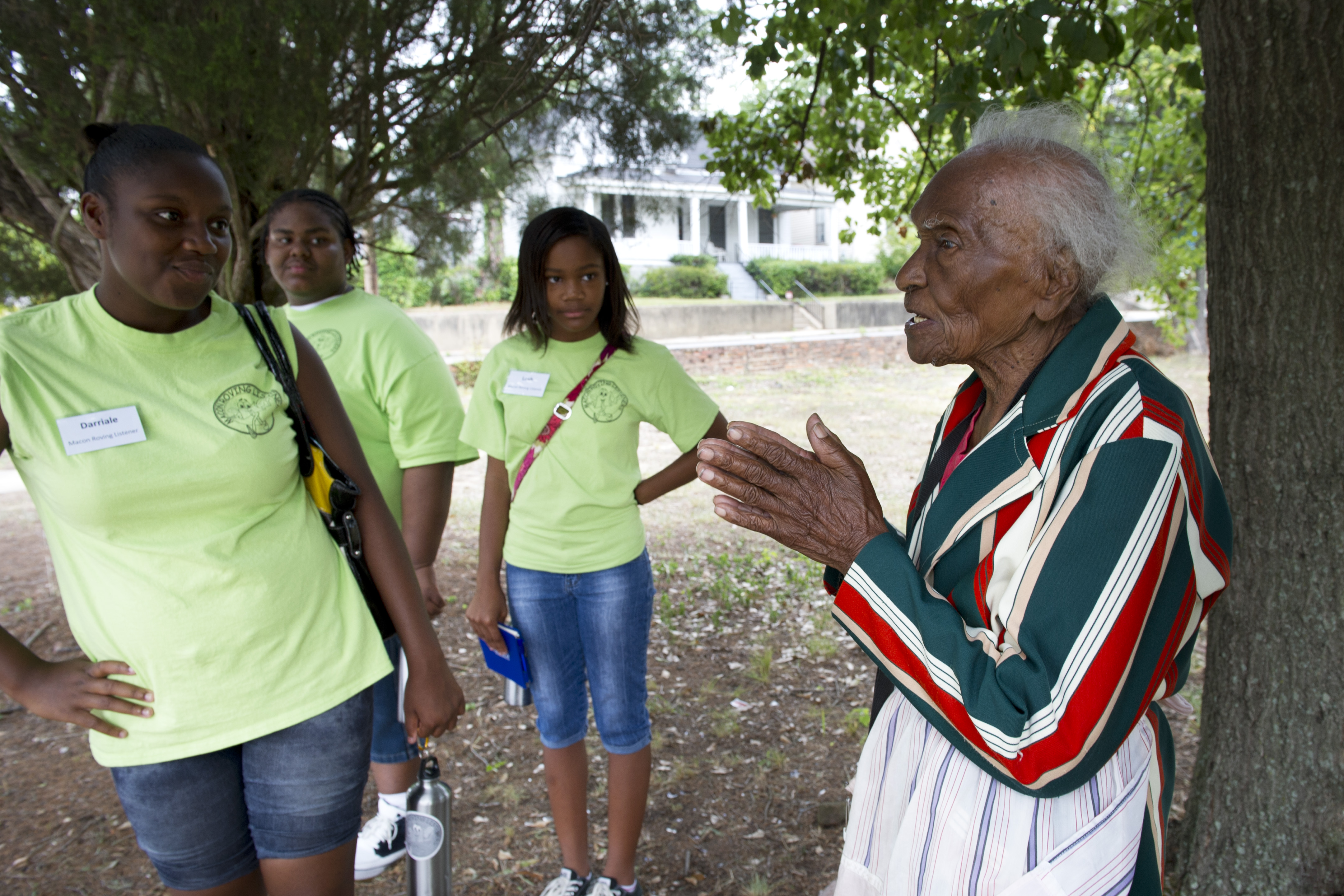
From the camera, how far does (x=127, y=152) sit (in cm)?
168

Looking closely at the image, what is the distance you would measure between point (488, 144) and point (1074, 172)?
460 cm

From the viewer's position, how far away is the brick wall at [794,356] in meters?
16.0

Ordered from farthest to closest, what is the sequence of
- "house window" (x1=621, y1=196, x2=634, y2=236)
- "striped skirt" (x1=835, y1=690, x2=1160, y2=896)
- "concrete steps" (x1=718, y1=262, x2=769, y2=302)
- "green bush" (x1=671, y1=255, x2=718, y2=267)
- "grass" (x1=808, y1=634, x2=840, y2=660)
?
1. "concrete steps" (x1=718, y1=262, x2=769, y2=302)
2. "green bush" (x1=671, y1=255, x2=718, y2=267)
3. "house window" (x1=621, y1=196, x2=634, y2=236)
4. "grass" (x1=808, y1=634, x2=840, y2=660)
5. "striped skirt" (x1=835, y1=690, x2=1160, y2=896)

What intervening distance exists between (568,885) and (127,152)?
2.31 m

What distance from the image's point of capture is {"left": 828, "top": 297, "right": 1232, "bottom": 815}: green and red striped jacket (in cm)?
112

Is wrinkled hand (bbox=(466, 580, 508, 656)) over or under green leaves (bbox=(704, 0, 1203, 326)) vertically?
under

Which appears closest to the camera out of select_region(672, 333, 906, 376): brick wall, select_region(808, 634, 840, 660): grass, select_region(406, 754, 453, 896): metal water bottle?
select_region(406, 754, 453, 896): metal water bottle

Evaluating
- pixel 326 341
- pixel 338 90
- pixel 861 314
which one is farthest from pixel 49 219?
pixel 861 314

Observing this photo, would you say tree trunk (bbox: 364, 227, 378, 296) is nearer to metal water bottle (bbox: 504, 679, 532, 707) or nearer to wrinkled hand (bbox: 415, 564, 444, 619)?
wrinkled hand (bbox: 415, 564, 444, 619)

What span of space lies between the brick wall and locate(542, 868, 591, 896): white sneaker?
13.0 m

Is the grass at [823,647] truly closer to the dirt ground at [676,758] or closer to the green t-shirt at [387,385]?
the dirt ground at [676,758]

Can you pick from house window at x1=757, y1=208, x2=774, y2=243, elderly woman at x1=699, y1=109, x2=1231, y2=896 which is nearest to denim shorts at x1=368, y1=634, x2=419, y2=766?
elderly woman at x1=699, y1=109, x2=1231, y2=896

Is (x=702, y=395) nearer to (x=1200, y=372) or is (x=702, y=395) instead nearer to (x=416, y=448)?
(x=416, y=448)

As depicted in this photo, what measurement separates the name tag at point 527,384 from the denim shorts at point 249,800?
1.13 metres
